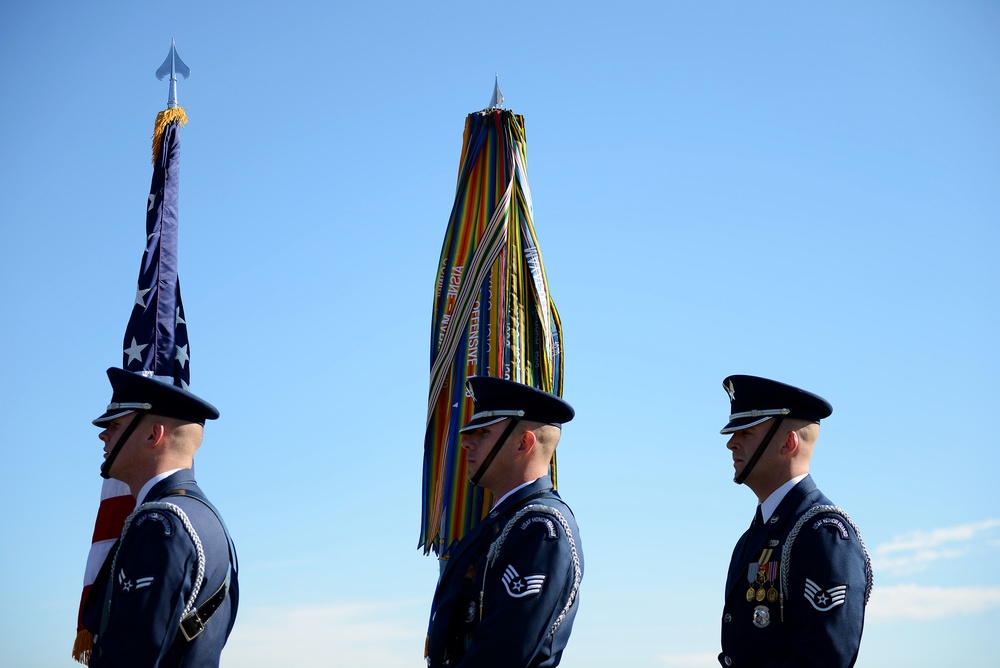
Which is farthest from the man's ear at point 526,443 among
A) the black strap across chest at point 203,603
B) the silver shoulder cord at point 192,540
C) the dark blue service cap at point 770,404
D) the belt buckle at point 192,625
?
the belt buckle at point 192,625

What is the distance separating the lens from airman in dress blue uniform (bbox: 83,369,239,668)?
5840mm

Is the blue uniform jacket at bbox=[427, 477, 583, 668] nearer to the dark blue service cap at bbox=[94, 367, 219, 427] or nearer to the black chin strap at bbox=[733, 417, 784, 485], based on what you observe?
the black chin strap at bbox=[733, 417, 784, 485]

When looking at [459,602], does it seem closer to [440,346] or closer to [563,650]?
[563,650]

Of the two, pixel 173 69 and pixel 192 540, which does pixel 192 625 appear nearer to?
pixel 192 540

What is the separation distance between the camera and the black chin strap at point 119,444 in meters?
6.68

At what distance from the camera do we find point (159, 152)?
10289mm

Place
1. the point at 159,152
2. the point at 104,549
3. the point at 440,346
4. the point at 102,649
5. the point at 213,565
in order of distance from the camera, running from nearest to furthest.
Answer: the point at 102,649 < the point at 213,565 < the point at 104,549 < the point at 440,346 < the point at 159,152

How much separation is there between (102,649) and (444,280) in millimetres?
4196

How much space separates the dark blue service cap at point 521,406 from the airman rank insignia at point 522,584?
1.06 meters

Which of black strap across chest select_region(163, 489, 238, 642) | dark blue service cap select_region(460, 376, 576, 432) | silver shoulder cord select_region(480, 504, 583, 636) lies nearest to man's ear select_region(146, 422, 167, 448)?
black strap across chest select_region(163, 489, 238, 642)

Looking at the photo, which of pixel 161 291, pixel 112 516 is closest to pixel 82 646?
pixel 112 516

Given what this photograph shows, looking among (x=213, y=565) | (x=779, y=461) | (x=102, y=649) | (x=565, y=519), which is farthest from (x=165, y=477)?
(x=779, y=461)

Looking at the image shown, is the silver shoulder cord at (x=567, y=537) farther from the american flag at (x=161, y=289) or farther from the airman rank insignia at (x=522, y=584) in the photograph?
the american flag at (x=161, y=289)

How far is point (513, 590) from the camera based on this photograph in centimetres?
616
